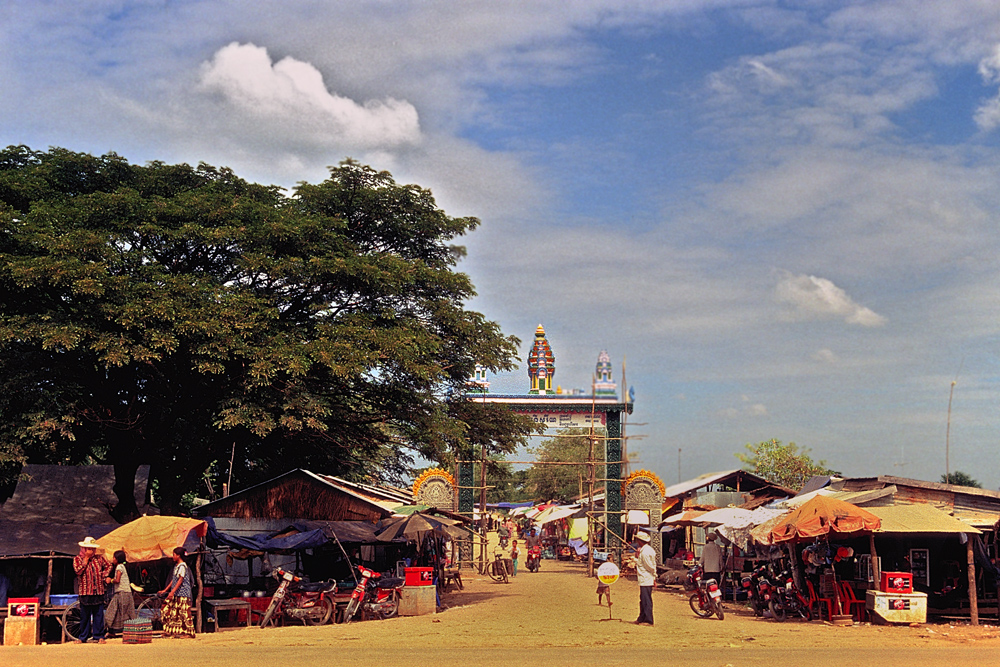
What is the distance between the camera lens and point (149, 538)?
15.8 meters

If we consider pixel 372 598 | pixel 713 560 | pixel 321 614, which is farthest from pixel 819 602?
pixel 321 614

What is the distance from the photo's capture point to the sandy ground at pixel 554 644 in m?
12.6

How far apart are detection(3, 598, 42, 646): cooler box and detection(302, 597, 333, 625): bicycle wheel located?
4729 millimetres

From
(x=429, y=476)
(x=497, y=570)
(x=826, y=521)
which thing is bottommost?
(x=497, y=570)

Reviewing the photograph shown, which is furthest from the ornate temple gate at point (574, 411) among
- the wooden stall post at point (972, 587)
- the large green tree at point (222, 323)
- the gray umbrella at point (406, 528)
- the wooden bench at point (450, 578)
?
the wooden stall post at point (972, 587)

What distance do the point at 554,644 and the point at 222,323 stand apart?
9.08m

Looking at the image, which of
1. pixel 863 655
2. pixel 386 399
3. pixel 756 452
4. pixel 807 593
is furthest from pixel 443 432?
pixel 756 452

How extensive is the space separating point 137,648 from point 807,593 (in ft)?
41.6

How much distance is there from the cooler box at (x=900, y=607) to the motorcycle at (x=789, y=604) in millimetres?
1458

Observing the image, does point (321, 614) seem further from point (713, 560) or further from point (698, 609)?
point (713, 560)

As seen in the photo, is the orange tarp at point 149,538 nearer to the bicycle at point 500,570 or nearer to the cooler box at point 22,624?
the cooler box at point 22,624

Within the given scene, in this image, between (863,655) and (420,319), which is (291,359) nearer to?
(420,319)

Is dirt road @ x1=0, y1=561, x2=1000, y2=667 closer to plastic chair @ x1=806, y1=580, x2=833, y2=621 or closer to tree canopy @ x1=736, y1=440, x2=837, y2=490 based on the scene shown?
plastic chair @ x1=806, y1=580, x2=833, y2=621

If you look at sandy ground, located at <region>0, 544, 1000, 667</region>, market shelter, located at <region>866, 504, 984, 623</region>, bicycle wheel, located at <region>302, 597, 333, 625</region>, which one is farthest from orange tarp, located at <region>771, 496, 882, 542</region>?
bicycle wheel, located at <region>302, 597, 333, 625</region>
